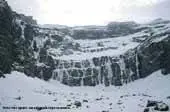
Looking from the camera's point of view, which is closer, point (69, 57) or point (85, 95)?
point (85, 95)

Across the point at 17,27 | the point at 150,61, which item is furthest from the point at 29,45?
the point at 150,61

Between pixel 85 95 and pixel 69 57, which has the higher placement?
pixel 69 57

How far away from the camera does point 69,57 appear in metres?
162

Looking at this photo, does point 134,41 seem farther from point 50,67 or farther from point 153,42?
point 50,67

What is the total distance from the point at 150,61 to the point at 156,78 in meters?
15.6

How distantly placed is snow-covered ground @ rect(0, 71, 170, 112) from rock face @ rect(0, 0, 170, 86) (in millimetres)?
6021

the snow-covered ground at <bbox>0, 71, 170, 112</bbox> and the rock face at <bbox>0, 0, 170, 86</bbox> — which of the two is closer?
the snow-covered ground at <bbox>0, 71, 170, 112</bbox>

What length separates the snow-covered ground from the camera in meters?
65.1

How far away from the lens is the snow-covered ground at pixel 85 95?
6512 cm

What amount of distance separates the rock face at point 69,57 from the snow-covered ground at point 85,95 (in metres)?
6.02

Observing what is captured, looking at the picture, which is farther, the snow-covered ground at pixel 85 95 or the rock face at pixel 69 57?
the rock face at pixel 69 57

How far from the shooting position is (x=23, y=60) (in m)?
126

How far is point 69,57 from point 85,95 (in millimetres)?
53396

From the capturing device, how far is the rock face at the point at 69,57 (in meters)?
123
